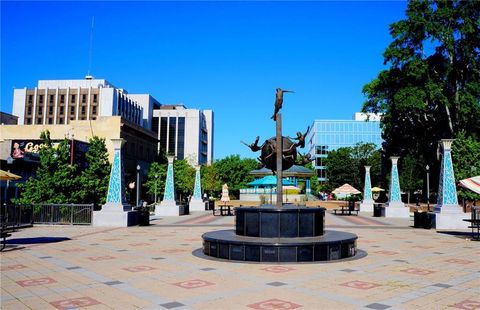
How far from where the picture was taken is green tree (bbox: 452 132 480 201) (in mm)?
33806

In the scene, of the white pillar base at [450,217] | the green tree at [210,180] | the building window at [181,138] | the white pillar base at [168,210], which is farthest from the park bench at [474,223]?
the building window at [181,138]

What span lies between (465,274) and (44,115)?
95.6m

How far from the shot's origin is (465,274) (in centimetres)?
948

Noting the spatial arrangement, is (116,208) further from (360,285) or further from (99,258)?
(360,285)

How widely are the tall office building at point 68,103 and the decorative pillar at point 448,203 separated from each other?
243 feet

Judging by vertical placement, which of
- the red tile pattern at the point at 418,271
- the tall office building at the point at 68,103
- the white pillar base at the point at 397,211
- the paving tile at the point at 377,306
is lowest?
the red tile pattern at the point at 418,271

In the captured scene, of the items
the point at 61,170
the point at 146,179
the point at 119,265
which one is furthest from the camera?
the point at 146,179

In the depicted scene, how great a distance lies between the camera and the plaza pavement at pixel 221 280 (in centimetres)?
686

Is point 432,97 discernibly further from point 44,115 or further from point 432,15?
point 44,115

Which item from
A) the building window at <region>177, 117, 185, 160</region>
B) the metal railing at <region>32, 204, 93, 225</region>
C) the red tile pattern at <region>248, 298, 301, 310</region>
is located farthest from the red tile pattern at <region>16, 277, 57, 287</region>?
the building window at <region>177, 117, 185, 160</region>

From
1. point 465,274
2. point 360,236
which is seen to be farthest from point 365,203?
point 465,274

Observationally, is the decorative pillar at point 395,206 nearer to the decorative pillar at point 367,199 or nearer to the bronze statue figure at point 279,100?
the decorative pillar at point 367,199

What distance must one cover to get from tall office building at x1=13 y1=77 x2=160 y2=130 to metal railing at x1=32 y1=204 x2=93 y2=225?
220 feet

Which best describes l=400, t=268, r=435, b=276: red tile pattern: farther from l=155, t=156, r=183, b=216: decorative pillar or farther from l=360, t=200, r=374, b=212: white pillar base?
l=360, t=200, r=374, b=212: white pillar base
